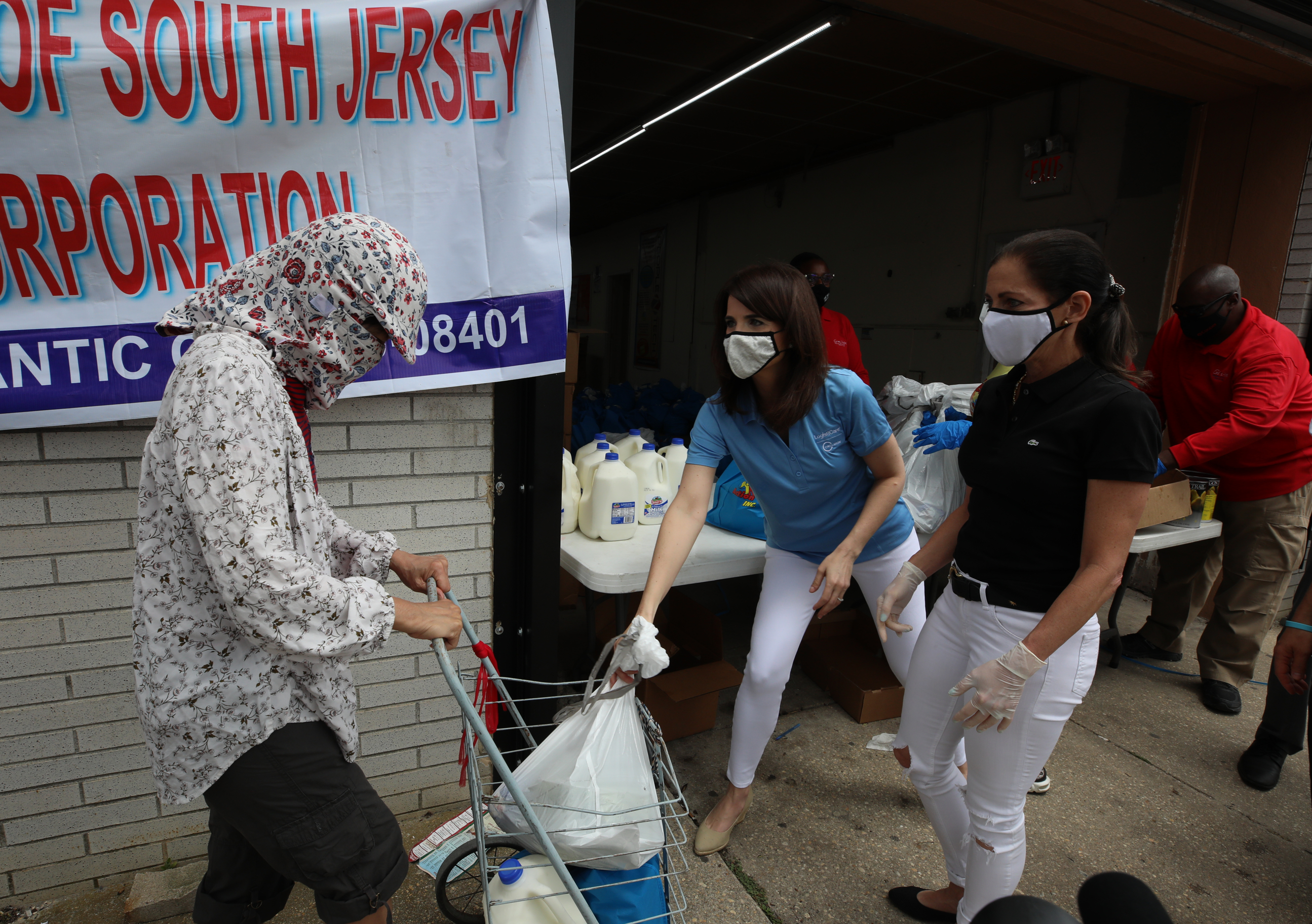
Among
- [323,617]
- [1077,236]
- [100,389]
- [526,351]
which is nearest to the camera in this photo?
[323,617]

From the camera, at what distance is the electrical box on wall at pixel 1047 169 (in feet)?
19.9

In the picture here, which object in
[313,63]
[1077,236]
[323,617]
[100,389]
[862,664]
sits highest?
[313,63]

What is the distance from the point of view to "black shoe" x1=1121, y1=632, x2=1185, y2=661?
3.97 meters

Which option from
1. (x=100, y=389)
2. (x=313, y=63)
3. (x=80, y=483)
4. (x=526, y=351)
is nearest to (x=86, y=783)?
(x=80, y=483)

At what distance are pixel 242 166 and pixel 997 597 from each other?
2.23 meters

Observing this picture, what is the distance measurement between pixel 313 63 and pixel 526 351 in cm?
94

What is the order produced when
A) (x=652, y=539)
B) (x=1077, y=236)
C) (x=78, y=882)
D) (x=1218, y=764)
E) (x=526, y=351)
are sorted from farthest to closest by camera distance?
(x=1218, y=764) < (x=652, y=539) < (x=526, y=351) < (x=78, y=882) < (x=1077, y=236)

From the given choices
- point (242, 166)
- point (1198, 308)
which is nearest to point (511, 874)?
point (242, 166)

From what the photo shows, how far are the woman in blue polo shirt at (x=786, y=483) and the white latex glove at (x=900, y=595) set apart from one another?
0.12ft

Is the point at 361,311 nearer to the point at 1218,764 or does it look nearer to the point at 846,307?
the point at 1218,764

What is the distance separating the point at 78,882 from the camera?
6.97 ft

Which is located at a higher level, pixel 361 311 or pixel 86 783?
pixel 361 311

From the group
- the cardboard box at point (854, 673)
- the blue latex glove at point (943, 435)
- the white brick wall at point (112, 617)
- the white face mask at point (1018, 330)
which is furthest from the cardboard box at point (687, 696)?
the white face mask at point (1018, 330)

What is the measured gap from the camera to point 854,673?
11.0 ft
